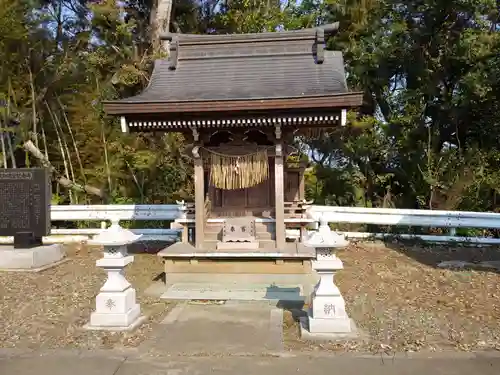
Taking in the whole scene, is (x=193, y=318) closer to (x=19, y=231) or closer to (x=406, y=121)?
(x=19, y=231)

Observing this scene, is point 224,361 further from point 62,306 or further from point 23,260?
point 23,260

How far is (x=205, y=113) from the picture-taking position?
750 cm

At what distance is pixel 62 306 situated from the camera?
6.23 m

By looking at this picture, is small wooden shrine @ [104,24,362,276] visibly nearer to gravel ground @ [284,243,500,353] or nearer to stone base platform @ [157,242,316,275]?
stone base platform @ [157,242,316,275]

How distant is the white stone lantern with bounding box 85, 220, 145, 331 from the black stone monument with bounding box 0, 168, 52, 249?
482 centimetres

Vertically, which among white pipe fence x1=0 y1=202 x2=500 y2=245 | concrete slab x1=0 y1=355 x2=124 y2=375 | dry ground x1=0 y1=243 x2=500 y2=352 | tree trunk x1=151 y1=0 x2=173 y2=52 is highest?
tree trunk x1=151 y1=0 x2=173 y2=52

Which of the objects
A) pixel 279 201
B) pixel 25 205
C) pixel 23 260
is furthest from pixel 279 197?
pixel 25 205

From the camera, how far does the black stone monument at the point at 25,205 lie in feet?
30.3

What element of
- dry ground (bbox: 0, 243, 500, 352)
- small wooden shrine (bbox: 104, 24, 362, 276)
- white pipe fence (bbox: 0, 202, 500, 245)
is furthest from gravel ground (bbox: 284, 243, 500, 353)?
small wooden shrine (bbox: 104, 24, 362, 276)

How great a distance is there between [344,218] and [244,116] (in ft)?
16.3

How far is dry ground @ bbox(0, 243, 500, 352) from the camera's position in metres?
4.77

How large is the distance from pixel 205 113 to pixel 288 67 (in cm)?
234

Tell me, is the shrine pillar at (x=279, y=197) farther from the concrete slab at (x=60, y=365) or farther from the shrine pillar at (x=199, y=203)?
the concrete slab at (x=60, y=365)

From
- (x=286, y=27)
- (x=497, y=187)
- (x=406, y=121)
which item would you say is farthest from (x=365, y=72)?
(x=497, y=187)
